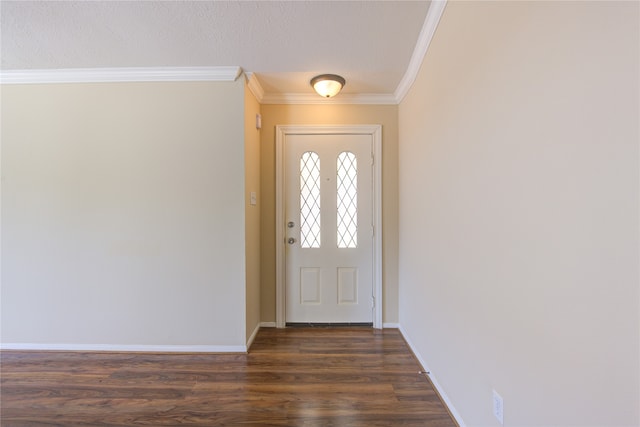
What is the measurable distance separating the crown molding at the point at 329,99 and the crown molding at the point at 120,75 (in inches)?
20.8

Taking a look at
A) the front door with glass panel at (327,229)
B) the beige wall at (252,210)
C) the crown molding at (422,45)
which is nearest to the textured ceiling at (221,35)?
the crown molding at (422,45)

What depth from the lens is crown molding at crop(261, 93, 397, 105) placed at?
270 cm

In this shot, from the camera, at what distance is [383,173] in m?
2.75

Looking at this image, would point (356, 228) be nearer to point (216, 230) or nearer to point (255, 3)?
point (216, 230)

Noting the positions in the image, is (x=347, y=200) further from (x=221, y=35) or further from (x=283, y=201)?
(x=221, y=35)

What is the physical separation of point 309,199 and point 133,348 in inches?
78.7

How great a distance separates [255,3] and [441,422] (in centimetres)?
260

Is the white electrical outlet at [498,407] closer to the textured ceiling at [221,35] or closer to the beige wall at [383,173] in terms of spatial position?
the beige wall at [383,173]

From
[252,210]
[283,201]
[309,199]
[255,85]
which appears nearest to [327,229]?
[309,199]

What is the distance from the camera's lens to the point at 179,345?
88.6 inches

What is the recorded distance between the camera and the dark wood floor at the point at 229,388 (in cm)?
155

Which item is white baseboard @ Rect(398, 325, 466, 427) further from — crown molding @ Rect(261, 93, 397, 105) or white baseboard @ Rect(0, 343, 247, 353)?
crown molding @ Rect(261, 93, 397, 105)

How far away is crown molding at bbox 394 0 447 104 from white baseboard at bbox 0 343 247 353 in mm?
2643

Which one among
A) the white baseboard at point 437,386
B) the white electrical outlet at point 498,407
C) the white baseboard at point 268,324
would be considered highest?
the white electrical outlet at point 498,407
